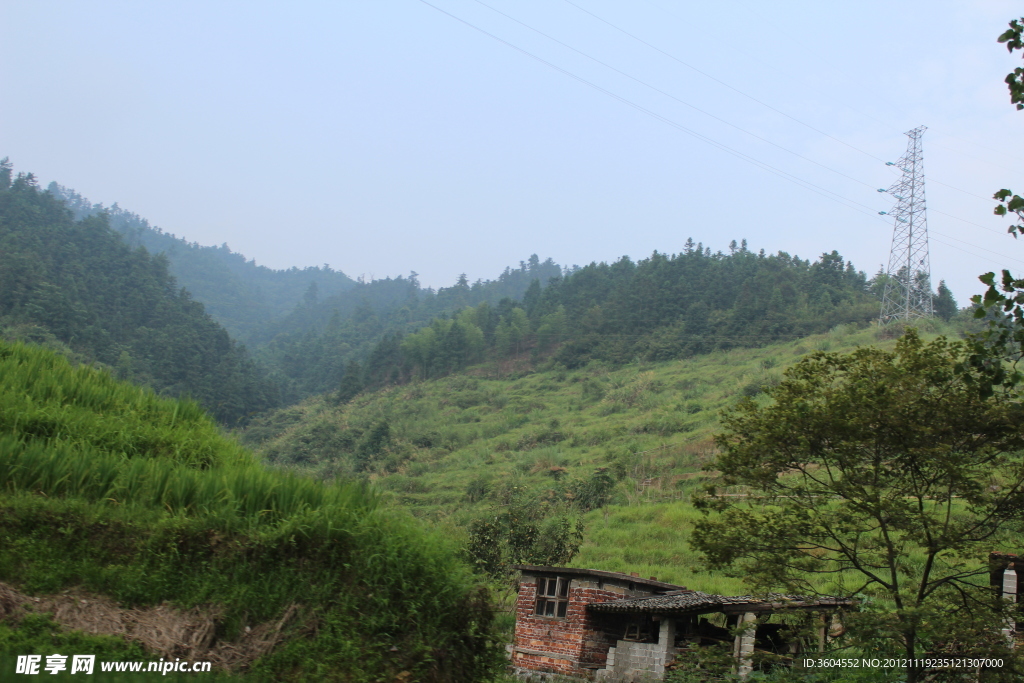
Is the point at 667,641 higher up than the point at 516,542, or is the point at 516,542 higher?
the point at 516,542

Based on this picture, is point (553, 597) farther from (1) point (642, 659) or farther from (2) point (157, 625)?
(2) point (157, 625)

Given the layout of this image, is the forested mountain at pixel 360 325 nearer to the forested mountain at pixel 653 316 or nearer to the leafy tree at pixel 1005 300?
the forested mountain at pixel 653 316

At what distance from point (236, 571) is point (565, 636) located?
11437 millimetres

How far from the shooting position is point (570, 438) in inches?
1799

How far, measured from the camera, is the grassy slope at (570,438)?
2725cm

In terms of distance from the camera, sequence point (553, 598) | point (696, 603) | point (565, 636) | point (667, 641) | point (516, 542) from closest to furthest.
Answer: point (696, 603) → point (667, 641) → point (565, 636) → point (553, 598) → point (516, 542)

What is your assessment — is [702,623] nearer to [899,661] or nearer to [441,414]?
[899,661]

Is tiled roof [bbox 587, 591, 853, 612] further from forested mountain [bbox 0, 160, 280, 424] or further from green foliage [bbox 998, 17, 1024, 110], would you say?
forested mountain [bbox 0, 160, 280, 424]

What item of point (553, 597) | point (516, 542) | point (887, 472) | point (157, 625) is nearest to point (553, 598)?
point (553, 597)

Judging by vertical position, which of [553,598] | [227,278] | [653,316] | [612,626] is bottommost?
[612,626]

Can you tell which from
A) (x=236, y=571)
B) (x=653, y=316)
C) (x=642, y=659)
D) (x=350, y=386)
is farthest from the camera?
(x=350, y=386)

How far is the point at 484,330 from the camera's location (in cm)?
8225

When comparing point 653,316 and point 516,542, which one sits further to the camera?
point 653,316

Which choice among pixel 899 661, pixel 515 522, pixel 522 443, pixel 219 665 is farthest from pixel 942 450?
pixel 522 443
